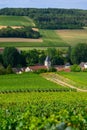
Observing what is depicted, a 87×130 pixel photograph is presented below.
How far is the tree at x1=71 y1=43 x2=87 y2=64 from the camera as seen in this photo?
11275 centimetres

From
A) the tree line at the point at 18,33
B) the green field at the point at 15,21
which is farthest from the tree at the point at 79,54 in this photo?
the green field at the point at 15,21

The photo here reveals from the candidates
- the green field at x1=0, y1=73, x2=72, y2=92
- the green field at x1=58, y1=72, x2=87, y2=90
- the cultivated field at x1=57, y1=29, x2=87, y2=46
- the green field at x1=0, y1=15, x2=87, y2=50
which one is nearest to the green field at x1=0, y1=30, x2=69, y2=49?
the green field at x1=0, y1=15, x2=87, y2=50

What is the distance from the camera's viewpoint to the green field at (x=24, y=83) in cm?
5339

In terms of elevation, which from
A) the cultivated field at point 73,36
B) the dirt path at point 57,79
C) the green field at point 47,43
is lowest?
the cultivated field at point 73,36

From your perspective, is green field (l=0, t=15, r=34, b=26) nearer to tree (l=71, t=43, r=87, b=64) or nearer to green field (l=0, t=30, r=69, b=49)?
green field (l=0, t=30, r=69, b=49)

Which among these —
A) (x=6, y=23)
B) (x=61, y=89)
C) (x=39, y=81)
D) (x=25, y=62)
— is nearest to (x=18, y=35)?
(x=6, y=23)

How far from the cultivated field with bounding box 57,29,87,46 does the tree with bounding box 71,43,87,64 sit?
26.1m

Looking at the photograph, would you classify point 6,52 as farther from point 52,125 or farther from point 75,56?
point 52,125

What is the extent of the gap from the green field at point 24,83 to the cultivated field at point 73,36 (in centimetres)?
7699

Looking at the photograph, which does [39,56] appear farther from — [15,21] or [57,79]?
[15,21]

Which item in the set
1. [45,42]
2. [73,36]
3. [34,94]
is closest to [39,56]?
[45,42]

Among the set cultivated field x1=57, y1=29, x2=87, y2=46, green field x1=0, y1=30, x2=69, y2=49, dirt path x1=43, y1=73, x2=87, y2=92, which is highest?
dirt path x1=43, y1=73, x2=87, y2=92

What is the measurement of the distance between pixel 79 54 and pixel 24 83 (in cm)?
5611

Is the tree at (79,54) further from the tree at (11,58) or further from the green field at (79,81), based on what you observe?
the green field at (79,81)
